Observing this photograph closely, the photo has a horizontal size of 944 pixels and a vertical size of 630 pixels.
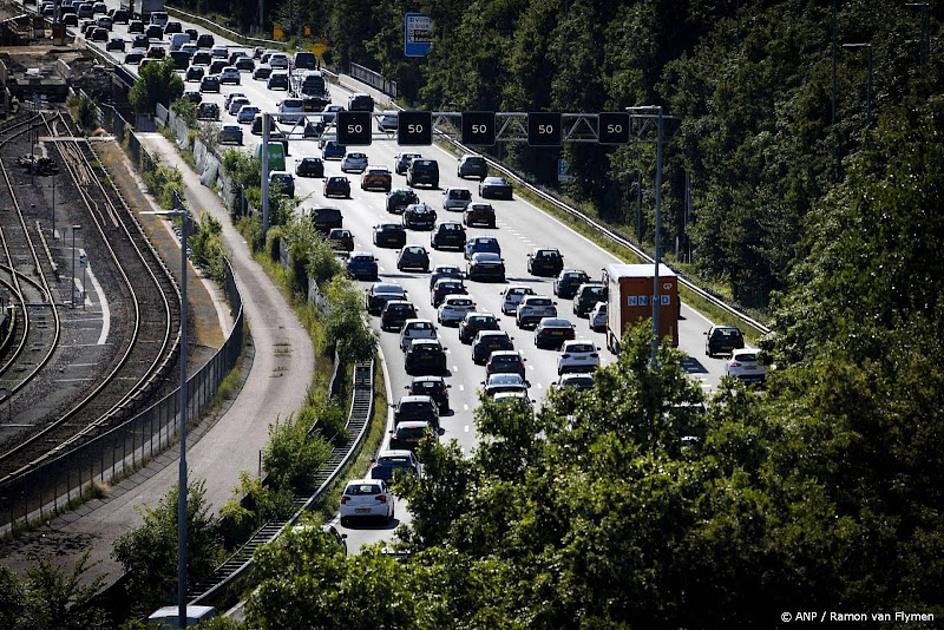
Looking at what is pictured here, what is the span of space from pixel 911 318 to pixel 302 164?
232 feet

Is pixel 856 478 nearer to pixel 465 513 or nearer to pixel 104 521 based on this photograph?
pixel 465 513

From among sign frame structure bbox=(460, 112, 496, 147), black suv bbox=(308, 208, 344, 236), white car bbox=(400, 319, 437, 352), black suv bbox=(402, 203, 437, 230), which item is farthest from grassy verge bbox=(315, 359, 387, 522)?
black suv bbox=(402, 203, 437, 230)

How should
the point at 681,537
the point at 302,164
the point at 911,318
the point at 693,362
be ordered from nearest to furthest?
the point at 681,537 → the point at 911,318 → the point at 693,362 → the point at 302,164

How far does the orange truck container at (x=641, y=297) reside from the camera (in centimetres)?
7194

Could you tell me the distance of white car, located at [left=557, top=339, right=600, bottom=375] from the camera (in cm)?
7269

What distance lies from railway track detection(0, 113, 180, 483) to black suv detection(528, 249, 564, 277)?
15556 mm

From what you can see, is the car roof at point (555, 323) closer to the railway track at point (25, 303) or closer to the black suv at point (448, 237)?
the railway track at point (25, 303)

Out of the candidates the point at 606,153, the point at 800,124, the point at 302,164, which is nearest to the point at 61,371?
the point at 800,124

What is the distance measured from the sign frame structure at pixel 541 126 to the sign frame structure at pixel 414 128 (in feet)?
12.3

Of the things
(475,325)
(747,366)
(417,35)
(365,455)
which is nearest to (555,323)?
(475,325)

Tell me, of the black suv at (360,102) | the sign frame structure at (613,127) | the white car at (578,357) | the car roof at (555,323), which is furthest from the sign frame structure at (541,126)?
the black suv at (360,102)

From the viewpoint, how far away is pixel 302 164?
389 feet

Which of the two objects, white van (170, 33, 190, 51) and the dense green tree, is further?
white van (170, 33, 190, 51)

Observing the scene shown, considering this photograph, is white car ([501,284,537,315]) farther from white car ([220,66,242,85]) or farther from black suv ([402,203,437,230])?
white car ([220,66,242,85])
